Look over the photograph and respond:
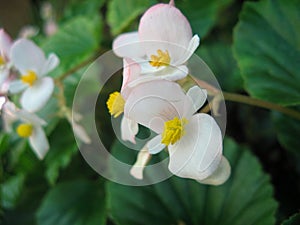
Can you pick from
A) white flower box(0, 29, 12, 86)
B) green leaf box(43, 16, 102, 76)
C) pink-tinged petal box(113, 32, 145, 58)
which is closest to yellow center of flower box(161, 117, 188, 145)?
pink-tinged petal box(113, 32, 145, 58)

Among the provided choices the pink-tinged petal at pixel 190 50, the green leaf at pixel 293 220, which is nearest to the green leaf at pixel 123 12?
the pink-tinged petal at pixel 190 50

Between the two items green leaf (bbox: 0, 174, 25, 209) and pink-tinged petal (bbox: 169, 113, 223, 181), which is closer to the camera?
pink-tinged petal (bbox: 169, 113, 223, 181)

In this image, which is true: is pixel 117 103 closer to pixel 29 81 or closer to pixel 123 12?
pixel 29 81

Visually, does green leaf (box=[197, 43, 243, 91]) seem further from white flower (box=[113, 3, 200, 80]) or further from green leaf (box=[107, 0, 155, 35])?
white flower (box=[113, 3, 200, 80])

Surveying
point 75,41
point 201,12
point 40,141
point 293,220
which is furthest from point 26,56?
point 293,220

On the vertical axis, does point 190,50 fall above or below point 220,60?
above
